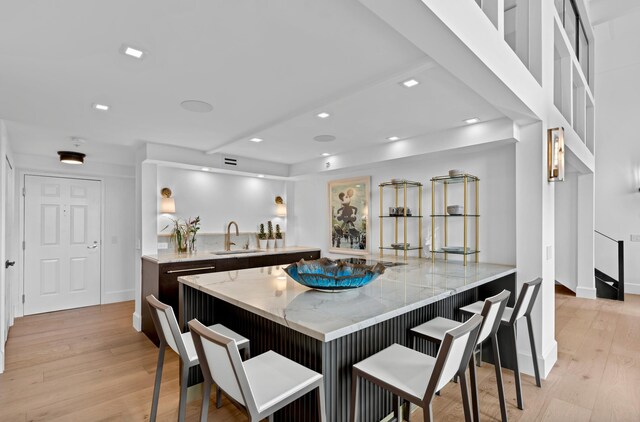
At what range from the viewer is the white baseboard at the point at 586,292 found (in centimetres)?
554

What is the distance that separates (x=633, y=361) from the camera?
121 inches

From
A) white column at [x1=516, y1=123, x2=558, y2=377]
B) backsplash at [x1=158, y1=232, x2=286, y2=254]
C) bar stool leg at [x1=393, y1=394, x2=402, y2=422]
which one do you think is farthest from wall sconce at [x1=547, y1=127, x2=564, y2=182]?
backsplash at [x1=158, y1=232, x2=286, y2=254]

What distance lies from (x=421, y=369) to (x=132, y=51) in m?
2.27

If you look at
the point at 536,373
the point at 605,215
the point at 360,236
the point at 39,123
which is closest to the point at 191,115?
the point at 39,123

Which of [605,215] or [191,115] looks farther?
[605,215]

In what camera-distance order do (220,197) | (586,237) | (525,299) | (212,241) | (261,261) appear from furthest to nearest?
1. (586,237)
2. (220,197)
3. (212,241)
4. (261,261)
5. (525,299)

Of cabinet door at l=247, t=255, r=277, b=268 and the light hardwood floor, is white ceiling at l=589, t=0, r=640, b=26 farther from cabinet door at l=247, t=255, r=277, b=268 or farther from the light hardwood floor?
cabinet door at l=247, t=255, r=277, b=268

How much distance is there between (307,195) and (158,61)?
3.84m

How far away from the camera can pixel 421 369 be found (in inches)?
63.6

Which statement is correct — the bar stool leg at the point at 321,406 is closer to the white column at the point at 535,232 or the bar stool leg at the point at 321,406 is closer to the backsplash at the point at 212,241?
the white column at the point at 535,232

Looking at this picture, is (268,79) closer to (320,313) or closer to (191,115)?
(191,115)

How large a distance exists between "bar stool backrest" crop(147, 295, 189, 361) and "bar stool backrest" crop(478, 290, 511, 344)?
1.57 meters

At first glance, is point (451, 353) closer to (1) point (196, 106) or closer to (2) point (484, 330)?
(2) point (484, 330)

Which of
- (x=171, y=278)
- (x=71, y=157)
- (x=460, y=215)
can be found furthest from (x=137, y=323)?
(x=460, y=215)
